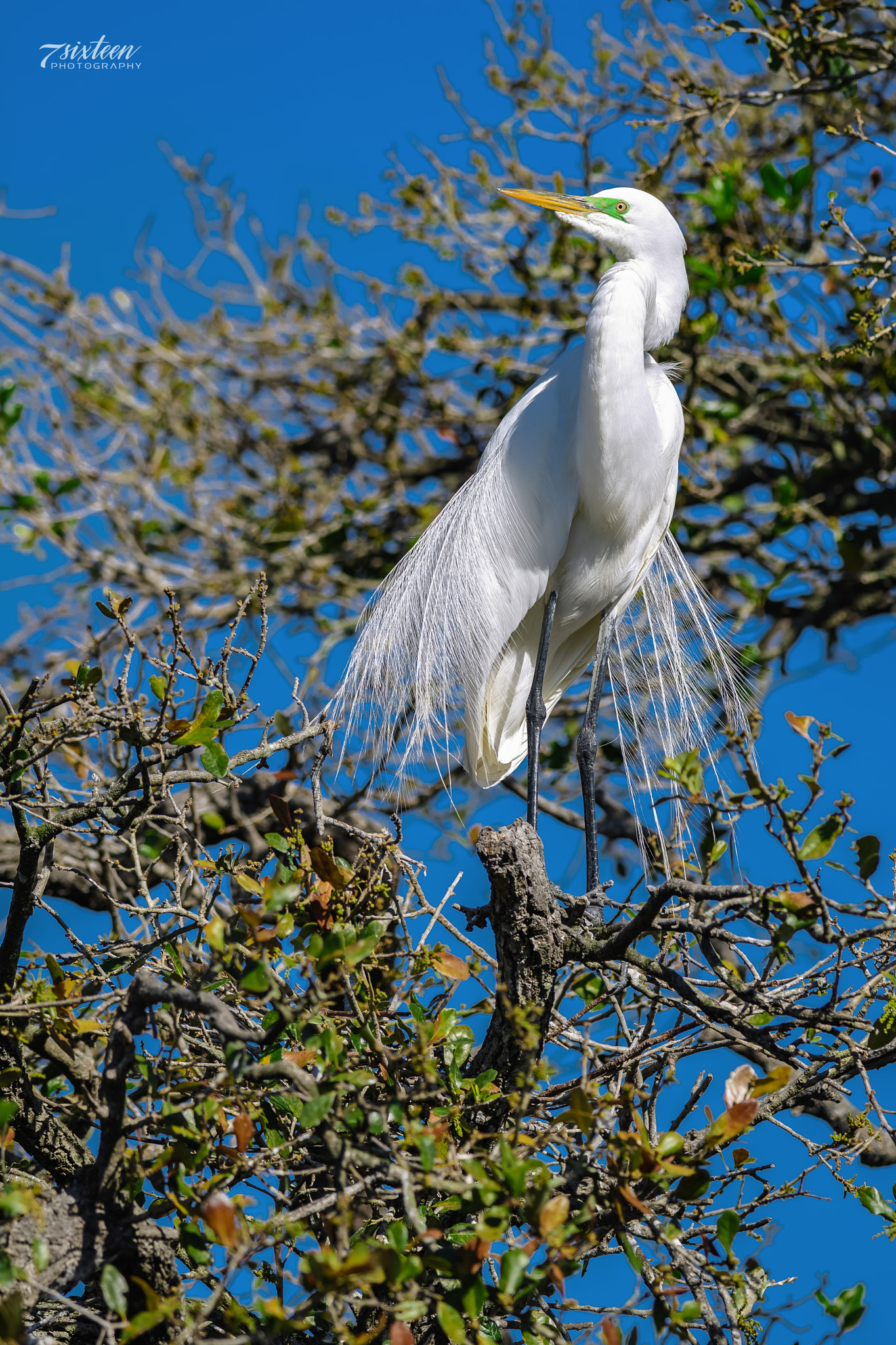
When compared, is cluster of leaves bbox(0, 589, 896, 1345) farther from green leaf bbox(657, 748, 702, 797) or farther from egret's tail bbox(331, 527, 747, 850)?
egret's tail bbox(331, 527, 747, 850)

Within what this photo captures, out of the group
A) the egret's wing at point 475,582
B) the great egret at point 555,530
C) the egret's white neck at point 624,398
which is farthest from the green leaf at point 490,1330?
the egret's white neck at point 624,398

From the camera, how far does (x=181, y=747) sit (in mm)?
1633

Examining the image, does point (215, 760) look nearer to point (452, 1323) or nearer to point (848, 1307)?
point (452, 1323)

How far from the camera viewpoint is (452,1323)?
3.81ft

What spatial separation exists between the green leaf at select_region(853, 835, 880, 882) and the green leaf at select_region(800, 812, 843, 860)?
6 cm

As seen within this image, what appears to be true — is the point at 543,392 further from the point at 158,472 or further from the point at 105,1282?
the point at 105,1282

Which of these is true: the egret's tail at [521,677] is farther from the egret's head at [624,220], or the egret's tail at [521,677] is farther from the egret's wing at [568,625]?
the egret's head at [624,220]

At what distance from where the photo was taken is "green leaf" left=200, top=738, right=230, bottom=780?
1.59m

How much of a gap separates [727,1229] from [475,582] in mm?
1764

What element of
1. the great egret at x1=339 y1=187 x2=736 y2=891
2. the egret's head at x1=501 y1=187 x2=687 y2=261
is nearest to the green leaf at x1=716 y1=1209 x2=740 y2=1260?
the great egret at x1=339 y1=187 x2=736 y2=891

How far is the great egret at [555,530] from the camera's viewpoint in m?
2.76

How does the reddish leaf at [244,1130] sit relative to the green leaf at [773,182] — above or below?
below

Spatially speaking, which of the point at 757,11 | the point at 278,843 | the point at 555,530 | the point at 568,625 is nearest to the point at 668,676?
the point at 568,625

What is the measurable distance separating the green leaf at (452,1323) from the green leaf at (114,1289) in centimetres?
33
